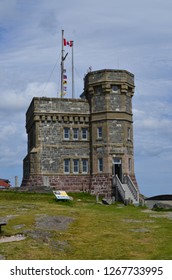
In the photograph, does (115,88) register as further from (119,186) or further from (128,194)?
(128,194)

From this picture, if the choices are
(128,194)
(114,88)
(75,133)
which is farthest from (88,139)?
(128,194)

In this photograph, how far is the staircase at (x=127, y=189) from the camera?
4009cm

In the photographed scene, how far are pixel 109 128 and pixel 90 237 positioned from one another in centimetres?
2476

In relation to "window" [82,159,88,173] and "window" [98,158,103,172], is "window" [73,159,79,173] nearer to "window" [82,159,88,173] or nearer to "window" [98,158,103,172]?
"window" [82,159,88,173]

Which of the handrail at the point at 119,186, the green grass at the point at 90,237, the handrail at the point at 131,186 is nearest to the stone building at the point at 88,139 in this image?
the handrail at the point at 131,186

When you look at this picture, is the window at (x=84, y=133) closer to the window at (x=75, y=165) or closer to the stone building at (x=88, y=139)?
the stone building at (x=88, y=139)

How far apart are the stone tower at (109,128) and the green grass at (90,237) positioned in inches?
602

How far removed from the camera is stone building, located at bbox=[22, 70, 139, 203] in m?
44.0

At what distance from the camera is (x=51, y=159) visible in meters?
44.4

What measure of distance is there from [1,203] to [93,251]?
16.3 meters

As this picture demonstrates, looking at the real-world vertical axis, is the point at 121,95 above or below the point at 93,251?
above

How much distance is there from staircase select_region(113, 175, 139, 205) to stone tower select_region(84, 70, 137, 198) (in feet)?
1.70
